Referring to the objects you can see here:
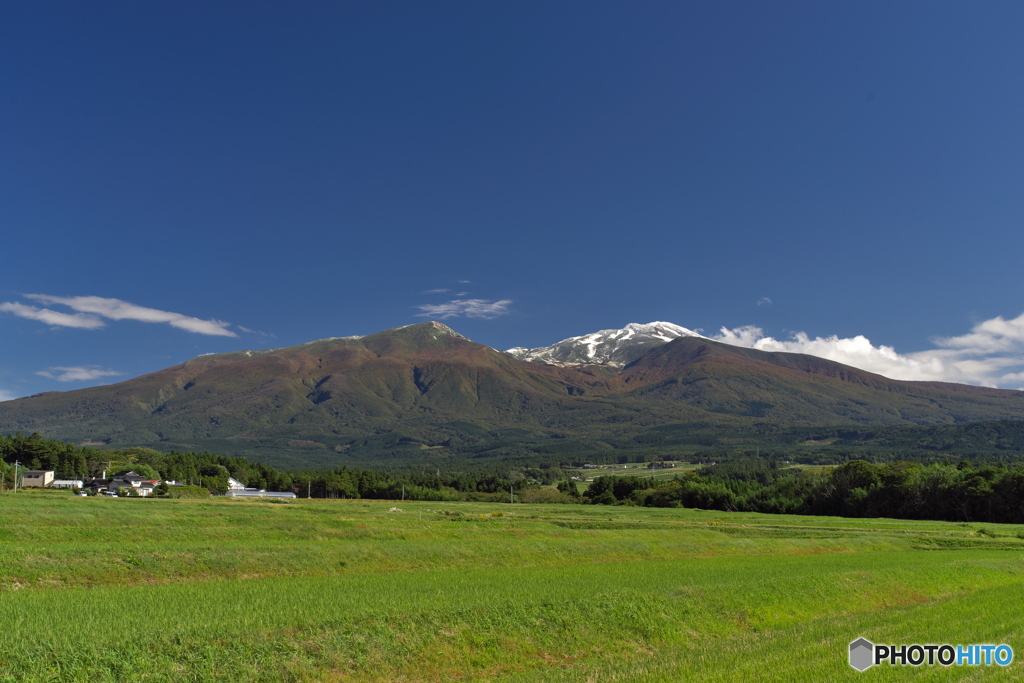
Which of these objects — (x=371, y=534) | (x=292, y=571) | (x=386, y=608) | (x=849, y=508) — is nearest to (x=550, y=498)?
(x=849, y=508)

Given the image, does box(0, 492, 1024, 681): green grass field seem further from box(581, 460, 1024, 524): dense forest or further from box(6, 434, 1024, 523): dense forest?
box(6, 434, 1024, 523): dense forest

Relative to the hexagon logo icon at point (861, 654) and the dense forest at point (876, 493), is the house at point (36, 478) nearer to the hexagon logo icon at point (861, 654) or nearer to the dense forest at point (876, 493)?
the dense forest at point (876, 493)

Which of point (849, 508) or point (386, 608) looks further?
point (849, 508)

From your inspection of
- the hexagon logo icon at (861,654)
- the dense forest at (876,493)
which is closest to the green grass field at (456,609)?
the hexagon logo icon at (861,654)

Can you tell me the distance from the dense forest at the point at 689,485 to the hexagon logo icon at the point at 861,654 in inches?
3513

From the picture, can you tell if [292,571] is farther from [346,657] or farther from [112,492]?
[112,492]

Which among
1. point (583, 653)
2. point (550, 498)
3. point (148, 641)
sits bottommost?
point (550, 498)

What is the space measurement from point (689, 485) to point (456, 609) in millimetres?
117829

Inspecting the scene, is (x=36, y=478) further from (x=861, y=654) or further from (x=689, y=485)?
(x=861, y=654)

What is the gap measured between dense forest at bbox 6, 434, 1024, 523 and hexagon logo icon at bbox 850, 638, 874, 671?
89.2 meters

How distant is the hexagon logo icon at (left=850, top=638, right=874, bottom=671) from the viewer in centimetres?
1758

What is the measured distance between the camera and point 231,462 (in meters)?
175

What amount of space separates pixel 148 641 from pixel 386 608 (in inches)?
290

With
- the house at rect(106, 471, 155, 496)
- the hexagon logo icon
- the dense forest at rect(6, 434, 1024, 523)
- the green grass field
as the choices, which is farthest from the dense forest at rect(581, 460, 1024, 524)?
the house at rect(106, 471, 155, 496)
